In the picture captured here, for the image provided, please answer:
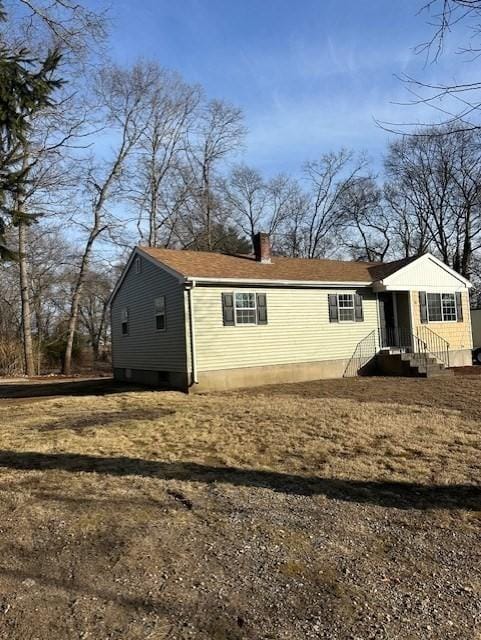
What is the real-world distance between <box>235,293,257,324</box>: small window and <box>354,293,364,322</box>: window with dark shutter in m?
4.39

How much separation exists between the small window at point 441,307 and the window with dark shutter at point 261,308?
7.34 metres

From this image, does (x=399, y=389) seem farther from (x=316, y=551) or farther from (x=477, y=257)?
(x=477, y=257)

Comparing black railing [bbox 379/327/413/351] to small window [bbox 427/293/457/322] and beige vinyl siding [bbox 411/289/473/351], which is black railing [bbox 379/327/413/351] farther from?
small window [bbox 427/293/457/322]

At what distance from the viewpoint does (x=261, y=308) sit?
16.5 meters

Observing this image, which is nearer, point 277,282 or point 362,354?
point 277,282

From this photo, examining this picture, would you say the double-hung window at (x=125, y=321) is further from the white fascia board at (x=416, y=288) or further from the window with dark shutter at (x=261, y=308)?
the white fascia board at (x=416, y=288)

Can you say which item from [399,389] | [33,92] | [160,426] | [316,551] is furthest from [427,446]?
[33,92]

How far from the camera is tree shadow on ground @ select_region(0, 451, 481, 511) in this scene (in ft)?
16.7

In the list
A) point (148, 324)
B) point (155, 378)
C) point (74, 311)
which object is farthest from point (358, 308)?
point (74, 311)

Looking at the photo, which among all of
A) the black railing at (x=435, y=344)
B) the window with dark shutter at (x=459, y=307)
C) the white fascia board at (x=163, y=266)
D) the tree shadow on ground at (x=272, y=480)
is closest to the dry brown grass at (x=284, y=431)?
the tree shadow on ground at (x=272, y=480)

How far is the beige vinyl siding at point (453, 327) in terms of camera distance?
19.7 m

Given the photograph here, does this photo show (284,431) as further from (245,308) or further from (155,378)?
(155,378)

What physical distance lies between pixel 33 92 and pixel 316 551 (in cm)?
835

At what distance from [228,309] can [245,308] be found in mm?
652
